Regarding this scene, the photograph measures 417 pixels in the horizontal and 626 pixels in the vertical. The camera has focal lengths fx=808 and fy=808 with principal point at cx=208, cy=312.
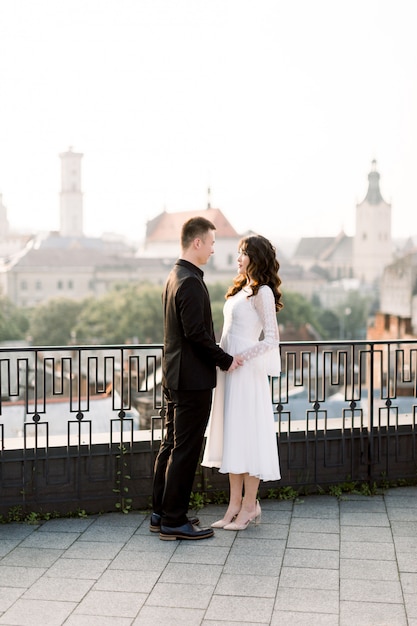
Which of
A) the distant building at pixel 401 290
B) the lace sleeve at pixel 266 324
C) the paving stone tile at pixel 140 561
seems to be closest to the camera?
the paving stone tile at pixel 140 561

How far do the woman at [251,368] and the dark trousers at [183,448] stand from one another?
0.16m

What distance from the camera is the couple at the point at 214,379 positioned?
3656 millimetres

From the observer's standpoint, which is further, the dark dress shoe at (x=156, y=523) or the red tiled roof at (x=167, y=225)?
the red tiled roof at (x=167, y=225)

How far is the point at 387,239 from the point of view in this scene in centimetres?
9650

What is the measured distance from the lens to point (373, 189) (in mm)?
95000

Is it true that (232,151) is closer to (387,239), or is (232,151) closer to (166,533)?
(387,239)

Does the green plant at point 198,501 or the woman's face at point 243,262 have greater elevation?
the woman's face at point 243,262

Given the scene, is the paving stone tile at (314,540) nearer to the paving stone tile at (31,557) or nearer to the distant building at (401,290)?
the paving stone tile at (31,557)

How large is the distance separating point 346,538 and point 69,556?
4.18 ft

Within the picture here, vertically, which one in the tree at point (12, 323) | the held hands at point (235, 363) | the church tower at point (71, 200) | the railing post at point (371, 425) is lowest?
the tree at point (12, 323)

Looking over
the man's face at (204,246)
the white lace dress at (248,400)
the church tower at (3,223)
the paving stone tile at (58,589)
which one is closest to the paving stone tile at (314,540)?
the white lace dress at (248,400)

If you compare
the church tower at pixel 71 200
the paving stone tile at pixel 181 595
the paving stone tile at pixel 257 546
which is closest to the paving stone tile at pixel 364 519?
the paving stone tile at pixel 257 546

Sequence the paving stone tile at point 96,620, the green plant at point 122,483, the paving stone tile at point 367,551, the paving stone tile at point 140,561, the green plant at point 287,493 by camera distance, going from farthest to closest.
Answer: the green plant at point 287,493, the green plant at point 122,483, the paving stone tile at point 367,551, the paving stone tile at point 140,561, the paving stone tile at point 96,620

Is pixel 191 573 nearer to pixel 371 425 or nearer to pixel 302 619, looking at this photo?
pixel 302 619
